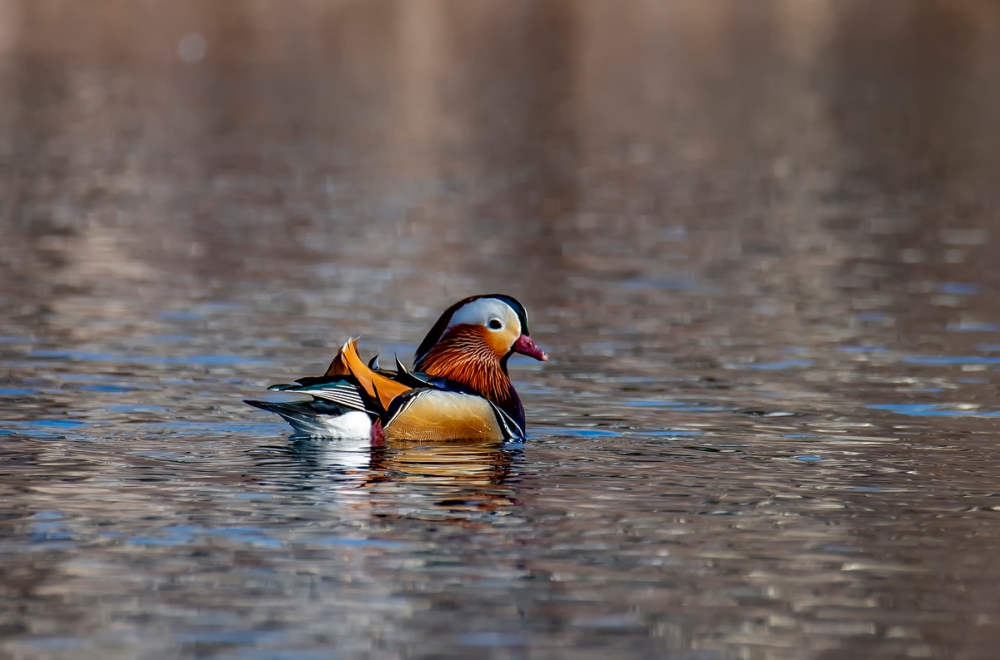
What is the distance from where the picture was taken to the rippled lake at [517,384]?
29.0 feet

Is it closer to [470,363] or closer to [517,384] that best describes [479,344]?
[470,363]

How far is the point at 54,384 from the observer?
1471 cm

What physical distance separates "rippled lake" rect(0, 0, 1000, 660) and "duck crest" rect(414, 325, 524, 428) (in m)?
0.47

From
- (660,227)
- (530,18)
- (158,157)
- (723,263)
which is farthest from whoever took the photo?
(530,18)

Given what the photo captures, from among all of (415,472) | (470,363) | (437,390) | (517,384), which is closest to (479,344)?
(470,363)

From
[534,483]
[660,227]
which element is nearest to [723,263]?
[660,227]

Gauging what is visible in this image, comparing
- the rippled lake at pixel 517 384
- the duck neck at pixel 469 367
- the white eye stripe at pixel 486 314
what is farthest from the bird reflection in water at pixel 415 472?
the white eye stripe at pixel 486 314

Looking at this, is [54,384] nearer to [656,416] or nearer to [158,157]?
[656,416]

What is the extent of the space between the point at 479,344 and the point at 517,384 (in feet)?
8.66

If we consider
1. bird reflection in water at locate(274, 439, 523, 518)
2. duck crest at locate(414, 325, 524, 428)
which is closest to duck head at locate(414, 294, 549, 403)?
duck crest at locate(414, 325, 524, 428)

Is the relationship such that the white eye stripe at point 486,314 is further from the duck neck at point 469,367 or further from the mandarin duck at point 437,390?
the duck neck at point 469,367

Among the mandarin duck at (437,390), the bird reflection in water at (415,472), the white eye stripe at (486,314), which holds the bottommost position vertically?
the bird reflection in water at (415,472)

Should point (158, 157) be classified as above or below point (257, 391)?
above

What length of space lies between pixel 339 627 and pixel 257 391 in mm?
6649
